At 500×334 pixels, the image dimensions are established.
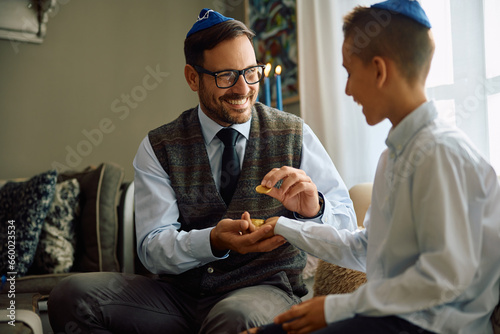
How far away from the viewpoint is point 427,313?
0.86 meters

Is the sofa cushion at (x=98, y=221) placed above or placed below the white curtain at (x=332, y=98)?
below

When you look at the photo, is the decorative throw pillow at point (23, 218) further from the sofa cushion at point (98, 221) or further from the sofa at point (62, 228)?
the sofa cushion at point (98, 221)

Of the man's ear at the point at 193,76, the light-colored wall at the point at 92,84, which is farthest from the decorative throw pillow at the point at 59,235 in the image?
the man's ear at the point at 193,76

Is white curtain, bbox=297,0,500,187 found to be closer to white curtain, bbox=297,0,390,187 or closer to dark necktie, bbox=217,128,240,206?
white curtain, bbox=297,0,390,187

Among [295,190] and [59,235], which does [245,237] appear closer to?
[295,190]

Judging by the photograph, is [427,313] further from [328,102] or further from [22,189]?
[22,189]

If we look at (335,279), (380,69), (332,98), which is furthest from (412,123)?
(332,98)

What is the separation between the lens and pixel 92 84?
3277 millimetres

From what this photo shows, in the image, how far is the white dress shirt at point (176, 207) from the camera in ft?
4.49

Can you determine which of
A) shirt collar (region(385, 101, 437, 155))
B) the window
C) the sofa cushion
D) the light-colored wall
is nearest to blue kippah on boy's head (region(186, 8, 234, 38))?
shirt collar (region(385, 101, 437, 155))

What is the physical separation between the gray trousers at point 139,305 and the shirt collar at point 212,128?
49 cm

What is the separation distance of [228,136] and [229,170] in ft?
0.39

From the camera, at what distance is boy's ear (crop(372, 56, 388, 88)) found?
97cm

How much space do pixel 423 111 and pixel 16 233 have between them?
2.01 metres
